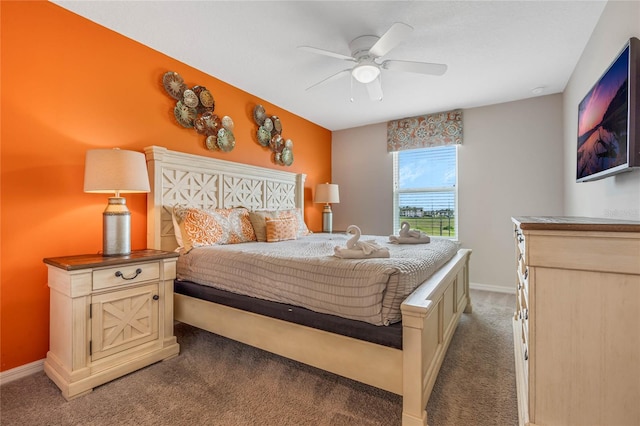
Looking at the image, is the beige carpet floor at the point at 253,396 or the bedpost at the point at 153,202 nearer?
the beige carpet floor at the point at 253,396

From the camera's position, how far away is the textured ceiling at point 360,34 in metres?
2.12

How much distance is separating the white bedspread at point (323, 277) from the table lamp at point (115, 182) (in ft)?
1.75

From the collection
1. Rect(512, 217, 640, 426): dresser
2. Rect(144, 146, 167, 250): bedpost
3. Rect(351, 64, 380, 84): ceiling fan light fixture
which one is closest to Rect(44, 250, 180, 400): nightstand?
Rect(144, 146, 167, 250): bedpost

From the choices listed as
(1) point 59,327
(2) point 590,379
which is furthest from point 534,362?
(1) point 59,327

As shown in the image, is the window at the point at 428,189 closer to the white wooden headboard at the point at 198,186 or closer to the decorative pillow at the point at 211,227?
the white wooden headboard at the point at 198,186

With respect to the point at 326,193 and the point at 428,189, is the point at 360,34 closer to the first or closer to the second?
the point at 326,193

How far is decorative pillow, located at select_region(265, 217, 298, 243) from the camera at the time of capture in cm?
303

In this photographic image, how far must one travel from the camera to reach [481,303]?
3445 mm

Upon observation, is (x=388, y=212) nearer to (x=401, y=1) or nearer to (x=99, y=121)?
(x=401, y=1)

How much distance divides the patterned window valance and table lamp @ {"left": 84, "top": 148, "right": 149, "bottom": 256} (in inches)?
144

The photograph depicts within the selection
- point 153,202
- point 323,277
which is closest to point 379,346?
point 323,277

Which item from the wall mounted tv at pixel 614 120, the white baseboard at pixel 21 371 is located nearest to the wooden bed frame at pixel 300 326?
the white baseboard at pixel 21 371

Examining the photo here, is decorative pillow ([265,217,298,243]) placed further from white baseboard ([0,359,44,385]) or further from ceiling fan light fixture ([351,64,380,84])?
white baseboard ([0,359,44,385])

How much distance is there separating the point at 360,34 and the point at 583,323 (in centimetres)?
239
